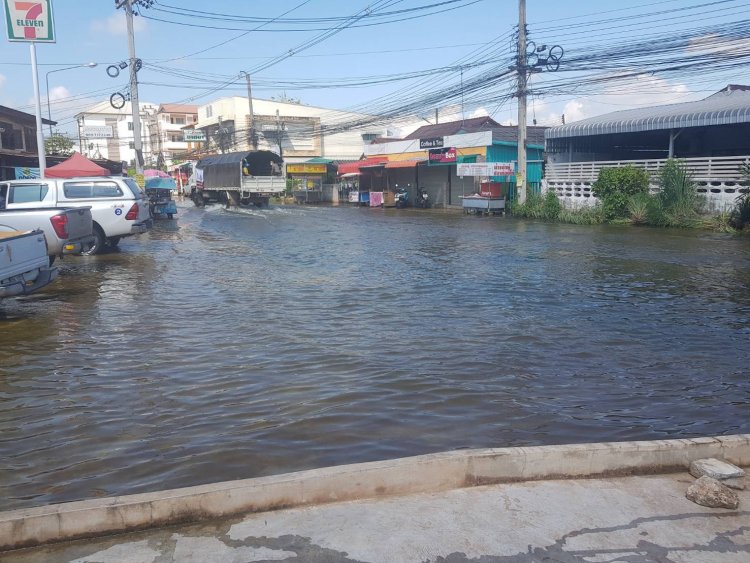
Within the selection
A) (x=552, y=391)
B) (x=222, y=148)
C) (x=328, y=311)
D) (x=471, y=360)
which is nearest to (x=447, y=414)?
(x=552, y=391)

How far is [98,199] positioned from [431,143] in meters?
26.1

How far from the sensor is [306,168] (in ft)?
163

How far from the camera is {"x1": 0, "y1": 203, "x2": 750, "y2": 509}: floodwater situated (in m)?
4.88

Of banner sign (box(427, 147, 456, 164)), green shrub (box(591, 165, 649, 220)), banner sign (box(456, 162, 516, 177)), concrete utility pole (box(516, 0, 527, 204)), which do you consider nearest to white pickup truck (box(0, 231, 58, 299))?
green shrub (box(591, 165, 649, 220))

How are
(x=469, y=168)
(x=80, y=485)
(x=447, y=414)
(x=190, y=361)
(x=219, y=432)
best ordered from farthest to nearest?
(x=469, y=168) < (x=190, y=361) < (x=447, y=414) < (x=219, y=432) < (x=80, y=485)

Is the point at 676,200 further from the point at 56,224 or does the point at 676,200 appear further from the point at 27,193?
the point at 27,193

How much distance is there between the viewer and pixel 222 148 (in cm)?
6131

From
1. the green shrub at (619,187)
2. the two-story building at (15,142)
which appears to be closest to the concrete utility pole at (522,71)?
the green shrub at (619,187)

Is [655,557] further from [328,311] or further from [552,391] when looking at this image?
[328,311]

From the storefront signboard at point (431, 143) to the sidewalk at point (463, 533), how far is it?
35101 millimetres

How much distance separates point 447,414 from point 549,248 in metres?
13.1

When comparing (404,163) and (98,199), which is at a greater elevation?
(404,163)

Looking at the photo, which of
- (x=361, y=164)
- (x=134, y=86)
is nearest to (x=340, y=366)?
(x=134, y=86)

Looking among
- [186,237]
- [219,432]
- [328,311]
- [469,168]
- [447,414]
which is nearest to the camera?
[219,432]
